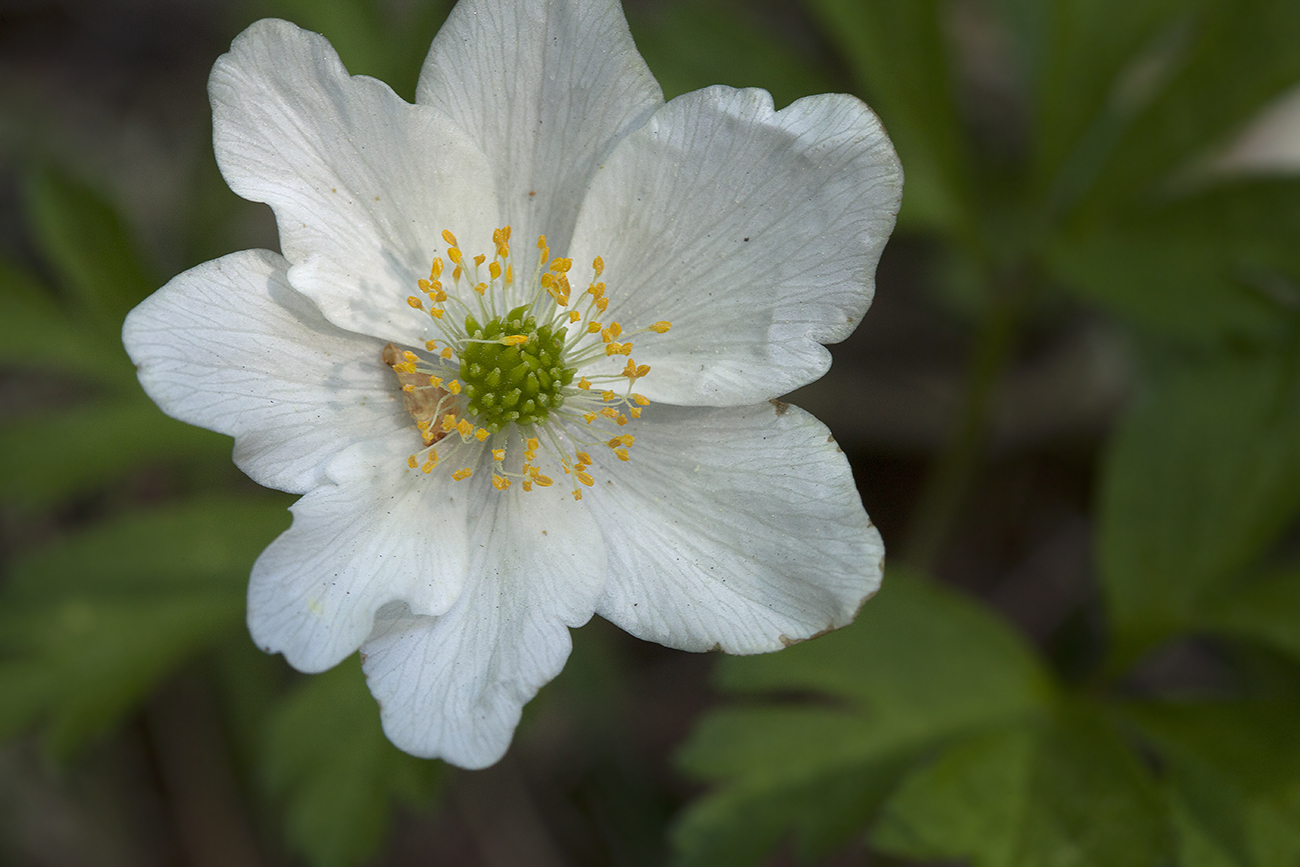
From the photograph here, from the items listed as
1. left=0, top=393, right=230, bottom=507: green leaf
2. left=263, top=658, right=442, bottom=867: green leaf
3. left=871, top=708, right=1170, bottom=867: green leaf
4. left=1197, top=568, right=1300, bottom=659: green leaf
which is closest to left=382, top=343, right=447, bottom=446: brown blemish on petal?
left=263, top=658, right=442, bottom=867: green leaf

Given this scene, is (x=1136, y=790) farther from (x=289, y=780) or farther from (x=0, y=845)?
(x=0, y=845)

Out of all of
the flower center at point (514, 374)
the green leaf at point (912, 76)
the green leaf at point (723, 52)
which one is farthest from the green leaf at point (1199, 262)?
the flower center at point (514, 374)

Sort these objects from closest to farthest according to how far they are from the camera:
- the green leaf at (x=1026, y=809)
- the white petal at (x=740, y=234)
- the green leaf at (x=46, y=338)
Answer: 1. the white petal at (x=740, y=234)
2. the green leaf at (x=1026, y=809)
3. the green leaf at (x=46, y=338)

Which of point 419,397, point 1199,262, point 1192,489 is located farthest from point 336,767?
point 1199,262

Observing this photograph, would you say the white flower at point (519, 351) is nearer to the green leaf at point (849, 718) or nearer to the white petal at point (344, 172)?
the white petal at point (344, 172)

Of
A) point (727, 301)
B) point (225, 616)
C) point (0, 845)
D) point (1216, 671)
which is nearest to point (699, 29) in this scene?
point (727, 301)

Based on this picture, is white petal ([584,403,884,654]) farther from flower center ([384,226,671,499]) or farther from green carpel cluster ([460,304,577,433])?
green carpel cluster ([460,304,577,433])

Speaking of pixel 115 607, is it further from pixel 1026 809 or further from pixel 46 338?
pixel 1026 809
